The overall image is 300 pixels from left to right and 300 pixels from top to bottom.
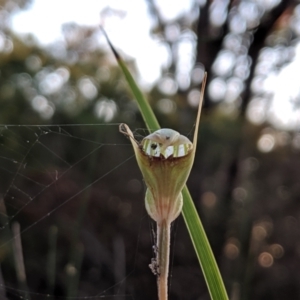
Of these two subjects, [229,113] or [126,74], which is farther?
[229,113]

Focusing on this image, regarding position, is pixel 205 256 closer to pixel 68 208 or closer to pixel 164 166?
pixel 164 166

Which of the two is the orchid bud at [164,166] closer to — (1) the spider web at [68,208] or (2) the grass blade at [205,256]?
(2) the grass blade at [205,256]

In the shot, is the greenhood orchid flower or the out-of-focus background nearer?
the greenhood orchid flower

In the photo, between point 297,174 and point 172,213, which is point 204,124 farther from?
point 172,213

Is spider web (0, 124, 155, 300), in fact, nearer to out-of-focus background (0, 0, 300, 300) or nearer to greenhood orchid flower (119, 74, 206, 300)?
out-of-focus background (0, 0, 300, 300)

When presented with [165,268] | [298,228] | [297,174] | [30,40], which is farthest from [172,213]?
[30,40]

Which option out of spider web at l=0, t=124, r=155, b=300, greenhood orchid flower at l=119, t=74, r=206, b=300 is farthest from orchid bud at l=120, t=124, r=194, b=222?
spider web at l=0, t=124, r=155, b=300

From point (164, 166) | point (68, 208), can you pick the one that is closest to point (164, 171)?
point (164, 166)
